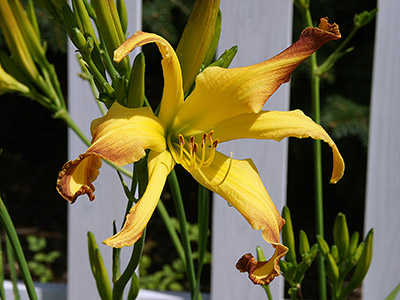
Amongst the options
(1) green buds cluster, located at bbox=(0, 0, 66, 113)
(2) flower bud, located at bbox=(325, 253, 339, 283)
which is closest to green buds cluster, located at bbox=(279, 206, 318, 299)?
(2) flower bud, located at bbox=(325, 253, 339, 283)

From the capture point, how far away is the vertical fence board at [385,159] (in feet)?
2.85

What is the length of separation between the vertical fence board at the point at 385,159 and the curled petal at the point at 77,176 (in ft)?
2.26

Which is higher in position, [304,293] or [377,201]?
[377,201]

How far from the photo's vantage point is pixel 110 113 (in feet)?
1.00

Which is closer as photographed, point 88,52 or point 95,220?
point 88,52

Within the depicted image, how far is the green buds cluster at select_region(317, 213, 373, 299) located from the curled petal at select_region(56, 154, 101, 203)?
0.90 ft

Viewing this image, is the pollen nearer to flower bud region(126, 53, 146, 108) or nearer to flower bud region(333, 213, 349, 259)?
flower bud region(126, 53, 146, 108)

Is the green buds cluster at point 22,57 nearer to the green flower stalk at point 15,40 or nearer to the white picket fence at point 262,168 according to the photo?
Answer: the green flower stalk at point 15,40

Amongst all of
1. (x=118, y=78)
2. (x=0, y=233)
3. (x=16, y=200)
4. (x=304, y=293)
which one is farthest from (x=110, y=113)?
(x=16, y=200)

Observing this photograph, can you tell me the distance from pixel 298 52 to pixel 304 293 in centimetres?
140

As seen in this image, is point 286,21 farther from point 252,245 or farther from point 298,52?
point 298,52

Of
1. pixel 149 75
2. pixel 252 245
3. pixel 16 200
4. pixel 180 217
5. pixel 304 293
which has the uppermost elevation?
pixel 149 75

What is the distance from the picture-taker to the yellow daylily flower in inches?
11.7

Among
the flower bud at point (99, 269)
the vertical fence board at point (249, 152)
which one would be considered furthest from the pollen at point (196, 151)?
the vertical fence board at point (249, 152)
